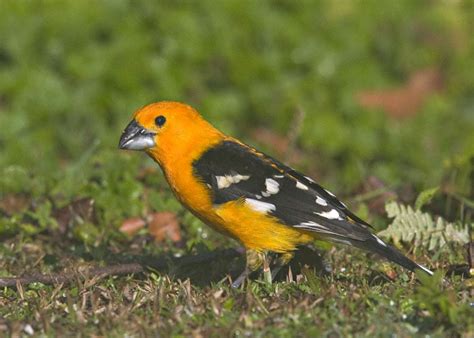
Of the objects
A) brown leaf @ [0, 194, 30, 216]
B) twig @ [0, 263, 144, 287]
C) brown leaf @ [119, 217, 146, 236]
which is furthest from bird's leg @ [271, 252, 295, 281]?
brown leaf @ [0, 194, 30, 216]

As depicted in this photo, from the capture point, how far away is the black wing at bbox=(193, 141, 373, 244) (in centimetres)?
566

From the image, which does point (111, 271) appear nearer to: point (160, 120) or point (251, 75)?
point (160, 120)

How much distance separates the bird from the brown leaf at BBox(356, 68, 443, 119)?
16.3 feet

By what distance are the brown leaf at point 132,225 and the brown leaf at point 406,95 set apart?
13.4ft

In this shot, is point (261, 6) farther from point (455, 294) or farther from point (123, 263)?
point (455, 294)

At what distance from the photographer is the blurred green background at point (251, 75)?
10.0 m

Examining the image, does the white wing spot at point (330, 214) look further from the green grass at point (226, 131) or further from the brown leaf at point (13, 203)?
the brown leaf at point (13, 203)

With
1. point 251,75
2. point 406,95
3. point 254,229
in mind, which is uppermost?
point 254,229

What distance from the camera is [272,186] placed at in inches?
231

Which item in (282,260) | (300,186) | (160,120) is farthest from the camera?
(160,120)

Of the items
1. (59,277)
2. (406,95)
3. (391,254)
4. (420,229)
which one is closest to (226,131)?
(406,95)

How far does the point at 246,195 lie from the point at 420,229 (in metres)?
1.21

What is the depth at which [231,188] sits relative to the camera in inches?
230

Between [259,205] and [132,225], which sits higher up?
[259,205]
